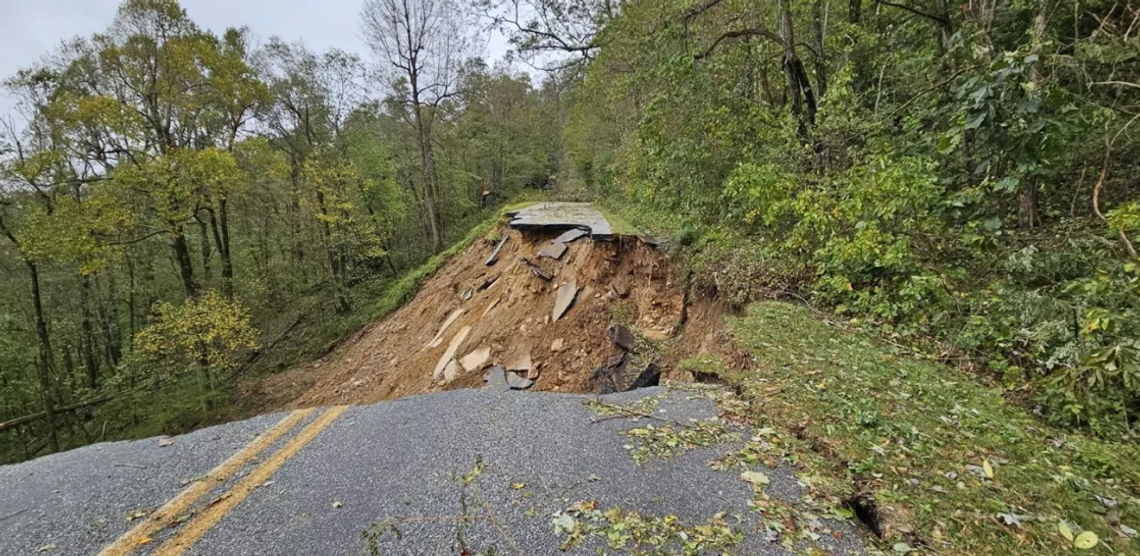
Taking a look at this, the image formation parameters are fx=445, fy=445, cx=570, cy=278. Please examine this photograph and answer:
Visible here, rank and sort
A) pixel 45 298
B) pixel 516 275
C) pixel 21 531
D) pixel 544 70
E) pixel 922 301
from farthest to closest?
pixel 45 298 < pixel 544 70 < pixel 516 275 < pixel 922 301 < pixel 21 531

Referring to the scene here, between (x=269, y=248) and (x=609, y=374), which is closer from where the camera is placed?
(x=609, y=374)

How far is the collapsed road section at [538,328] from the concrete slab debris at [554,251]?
1.2 inches

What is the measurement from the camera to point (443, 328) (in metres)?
10.1

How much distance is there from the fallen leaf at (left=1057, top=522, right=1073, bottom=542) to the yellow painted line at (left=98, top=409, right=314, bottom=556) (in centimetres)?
401

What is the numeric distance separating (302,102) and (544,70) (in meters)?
10.5

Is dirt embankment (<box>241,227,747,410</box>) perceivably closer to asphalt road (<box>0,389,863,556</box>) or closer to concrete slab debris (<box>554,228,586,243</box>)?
concrete slab debris (<box>554,228,586,243</box>)

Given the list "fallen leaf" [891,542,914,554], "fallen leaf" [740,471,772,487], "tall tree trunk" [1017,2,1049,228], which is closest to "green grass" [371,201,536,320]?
"tall tree trunk" [1017,2,1049,228]

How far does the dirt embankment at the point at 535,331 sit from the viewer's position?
22.0 feet

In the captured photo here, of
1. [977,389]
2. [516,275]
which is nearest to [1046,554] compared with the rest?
[977,389]

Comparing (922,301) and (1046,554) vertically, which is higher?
(922,301)

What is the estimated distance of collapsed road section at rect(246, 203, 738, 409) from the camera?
684 cm

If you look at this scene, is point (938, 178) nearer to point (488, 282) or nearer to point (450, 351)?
point (450, 351)

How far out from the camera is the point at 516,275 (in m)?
9.57

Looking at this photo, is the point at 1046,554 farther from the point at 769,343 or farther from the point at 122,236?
the point at 122,236
